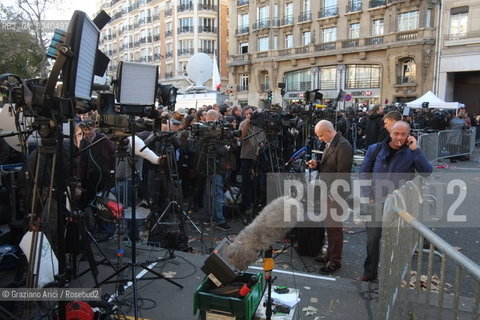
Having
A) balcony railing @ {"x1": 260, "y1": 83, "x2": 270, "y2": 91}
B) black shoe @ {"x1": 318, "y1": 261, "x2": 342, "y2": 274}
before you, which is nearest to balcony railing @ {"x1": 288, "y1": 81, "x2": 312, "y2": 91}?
balcony railing @ {"x1": 260, "y1": 83, "x2": 270, "y2": 91}

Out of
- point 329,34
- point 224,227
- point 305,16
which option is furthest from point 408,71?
point 224,227

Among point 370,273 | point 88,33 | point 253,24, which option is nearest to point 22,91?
point 88,33

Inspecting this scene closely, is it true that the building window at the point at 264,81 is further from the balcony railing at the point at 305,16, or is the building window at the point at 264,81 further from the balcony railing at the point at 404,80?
the balcony railing at the point at 404,80

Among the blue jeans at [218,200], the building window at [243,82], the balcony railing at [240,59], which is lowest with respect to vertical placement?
the blue jeans at [218,200]

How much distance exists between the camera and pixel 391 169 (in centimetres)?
429

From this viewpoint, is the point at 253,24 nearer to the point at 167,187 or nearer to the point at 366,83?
the point at 366,83

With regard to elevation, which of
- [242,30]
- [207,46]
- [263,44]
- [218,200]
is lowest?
[218,200]

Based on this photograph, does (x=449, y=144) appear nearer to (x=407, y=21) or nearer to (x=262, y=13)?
(x=407, y=21)

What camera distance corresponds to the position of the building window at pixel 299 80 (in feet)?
124

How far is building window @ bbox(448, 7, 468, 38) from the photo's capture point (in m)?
25.8

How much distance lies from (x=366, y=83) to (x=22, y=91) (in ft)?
113

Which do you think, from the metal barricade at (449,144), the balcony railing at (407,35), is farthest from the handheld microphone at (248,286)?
the balcony railing at (407,35)

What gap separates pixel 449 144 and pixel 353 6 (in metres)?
24.6

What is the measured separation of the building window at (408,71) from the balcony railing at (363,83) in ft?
7.42
